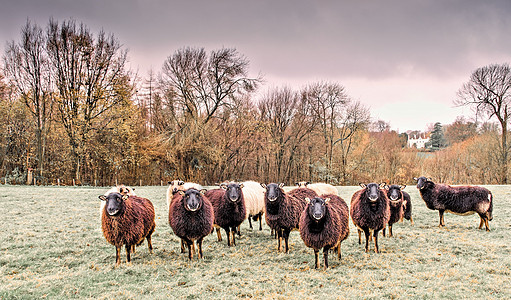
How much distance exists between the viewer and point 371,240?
8016 mm

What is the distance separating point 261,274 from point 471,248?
5367 millimetres

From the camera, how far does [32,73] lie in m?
21.7

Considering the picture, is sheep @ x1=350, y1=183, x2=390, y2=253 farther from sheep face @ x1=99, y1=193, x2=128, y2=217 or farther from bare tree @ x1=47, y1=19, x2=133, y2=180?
bare tree @ x1=47, y1=19, x2=133, y2=180

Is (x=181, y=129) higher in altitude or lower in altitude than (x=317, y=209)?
higher

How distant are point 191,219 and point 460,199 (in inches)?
339

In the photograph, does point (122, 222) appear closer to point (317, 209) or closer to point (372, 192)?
point (317, 209)

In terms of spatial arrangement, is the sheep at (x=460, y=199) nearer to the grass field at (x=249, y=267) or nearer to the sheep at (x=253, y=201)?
the grass field at (x=249, y=267)

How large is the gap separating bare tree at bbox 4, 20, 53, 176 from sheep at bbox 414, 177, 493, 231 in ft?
80.0

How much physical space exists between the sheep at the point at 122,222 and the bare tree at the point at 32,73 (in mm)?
19792

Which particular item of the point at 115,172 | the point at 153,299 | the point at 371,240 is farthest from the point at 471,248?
the point at 115,172

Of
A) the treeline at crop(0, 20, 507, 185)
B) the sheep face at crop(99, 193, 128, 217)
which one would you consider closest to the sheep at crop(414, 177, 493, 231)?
the sheep face at crop(99, 193, 128, 217)

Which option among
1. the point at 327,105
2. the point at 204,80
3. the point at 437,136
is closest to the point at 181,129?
the point at 204,80

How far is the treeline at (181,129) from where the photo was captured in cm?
2194

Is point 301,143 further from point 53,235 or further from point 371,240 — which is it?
point 53,235
